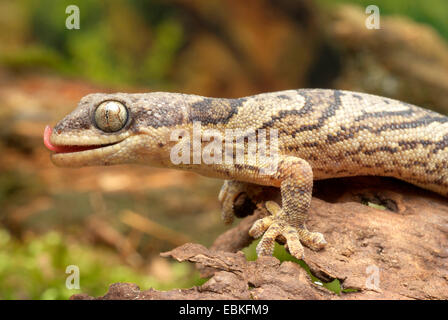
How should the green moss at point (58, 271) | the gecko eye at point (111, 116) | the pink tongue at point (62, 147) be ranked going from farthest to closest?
the green moss at point (58, 271) → the pink tongue at point (62, 147) → the gecko eye at point (111, 116)

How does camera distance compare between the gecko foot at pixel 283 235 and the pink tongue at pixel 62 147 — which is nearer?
the gecko foot at pixel 283 235

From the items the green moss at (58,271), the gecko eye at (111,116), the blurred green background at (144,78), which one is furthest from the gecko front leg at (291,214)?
the blurred green background at (144,78)

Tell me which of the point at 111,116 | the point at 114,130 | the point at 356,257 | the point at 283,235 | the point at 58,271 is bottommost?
the point at 58,271

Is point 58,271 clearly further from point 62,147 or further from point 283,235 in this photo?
point 283,235

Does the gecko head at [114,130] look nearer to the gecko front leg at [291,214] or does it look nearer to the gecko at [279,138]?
the gecko at [279,138]

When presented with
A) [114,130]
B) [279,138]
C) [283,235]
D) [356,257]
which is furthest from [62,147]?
[356,257]
